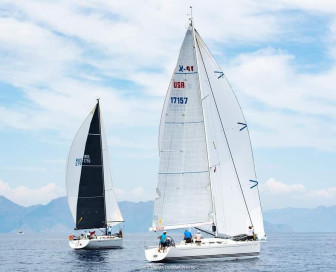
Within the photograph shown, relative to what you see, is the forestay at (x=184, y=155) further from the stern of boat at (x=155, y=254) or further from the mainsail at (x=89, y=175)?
the mainsail at (x=89, y=175)

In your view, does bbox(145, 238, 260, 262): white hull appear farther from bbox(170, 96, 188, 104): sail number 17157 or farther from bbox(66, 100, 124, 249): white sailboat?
bbox(66, 100, 124, 249): white sailboat

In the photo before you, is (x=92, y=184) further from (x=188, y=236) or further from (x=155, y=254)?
(x=188, y=236)

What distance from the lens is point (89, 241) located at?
226 ft

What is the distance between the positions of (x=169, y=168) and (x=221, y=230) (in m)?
6.34

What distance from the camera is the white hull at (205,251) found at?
43812 millimetres

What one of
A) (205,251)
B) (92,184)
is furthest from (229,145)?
(92,184)

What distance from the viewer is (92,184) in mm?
72188

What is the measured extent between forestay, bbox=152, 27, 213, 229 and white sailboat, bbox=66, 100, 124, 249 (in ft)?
85.1

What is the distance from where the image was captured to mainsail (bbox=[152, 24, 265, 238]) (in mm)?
46000

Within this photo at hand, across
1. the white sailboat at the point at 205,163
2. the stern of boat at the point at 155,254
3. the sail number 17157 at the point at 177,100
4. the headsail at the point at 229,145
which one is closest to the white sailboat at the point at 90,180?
the stern of boat at the point at 155,254

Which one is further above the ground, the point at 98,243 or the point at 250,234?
the point at 98,243

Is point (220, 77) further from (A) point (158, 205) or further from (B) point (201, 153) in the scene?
(A) point (158, 205)

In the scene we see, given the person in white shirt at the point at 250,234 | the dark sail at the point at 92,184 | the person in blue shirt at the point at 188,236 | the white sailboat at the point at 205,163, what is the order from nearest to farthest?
the person in blue shirt at the point at 188,236 → the white sailboat at the point at 205,163 → the person in white shirt at the point at 250,234 → the dark sail at the point at 92,184

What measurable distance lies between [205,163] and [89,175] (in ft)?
92.9
